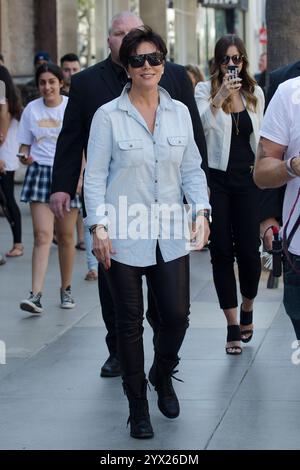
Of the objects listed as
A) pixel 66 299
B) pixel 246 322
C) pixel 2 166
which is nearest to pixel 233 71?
pixel 246 322

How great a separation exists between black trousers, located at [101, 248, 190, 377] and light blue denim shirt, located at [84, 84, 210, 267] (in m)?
0.05

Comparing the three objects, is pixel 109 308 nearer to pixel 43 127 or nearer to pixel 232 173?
pixel 232 173

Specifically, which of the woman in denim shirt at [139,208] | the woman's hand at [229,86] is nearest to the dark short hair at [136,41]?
the woman in denim shirt at [139,208]

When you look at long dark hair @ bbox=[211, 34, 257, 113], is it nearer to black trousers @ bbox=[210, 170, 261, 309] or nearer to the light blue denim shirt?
black trousers @ bbox=[210, 170, 261, 309]

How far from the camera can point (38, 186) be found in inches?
376

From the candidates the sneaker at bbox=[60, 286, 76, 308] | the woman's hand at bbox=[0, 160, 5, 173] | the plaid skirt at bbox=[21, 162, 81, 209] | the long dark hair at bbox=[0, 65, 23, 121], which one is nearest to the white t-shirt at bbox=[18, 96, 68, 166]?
the plaid skirt at bbox=[21, 162, 81, 209]

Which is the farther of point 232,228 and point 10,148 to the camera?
point 10,148

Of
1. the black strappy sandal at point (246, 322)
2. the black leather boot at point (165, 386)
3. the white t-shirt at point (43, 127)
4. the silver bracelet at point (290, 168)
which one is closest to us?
the silver bracelet at point (290, 168)

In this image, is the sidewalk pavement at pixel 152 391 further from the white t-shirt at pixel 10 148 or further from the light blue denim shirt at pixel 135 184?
the white t-shirt at pixel 10 148

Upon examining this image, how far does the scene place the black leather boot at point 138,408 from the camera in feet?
18.9

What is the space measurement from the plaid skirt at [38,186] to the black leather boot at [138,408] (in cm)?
371

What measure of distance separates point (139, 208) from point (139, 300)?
436 millimetres

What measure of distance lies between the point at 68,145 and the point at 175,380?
1489 mm
